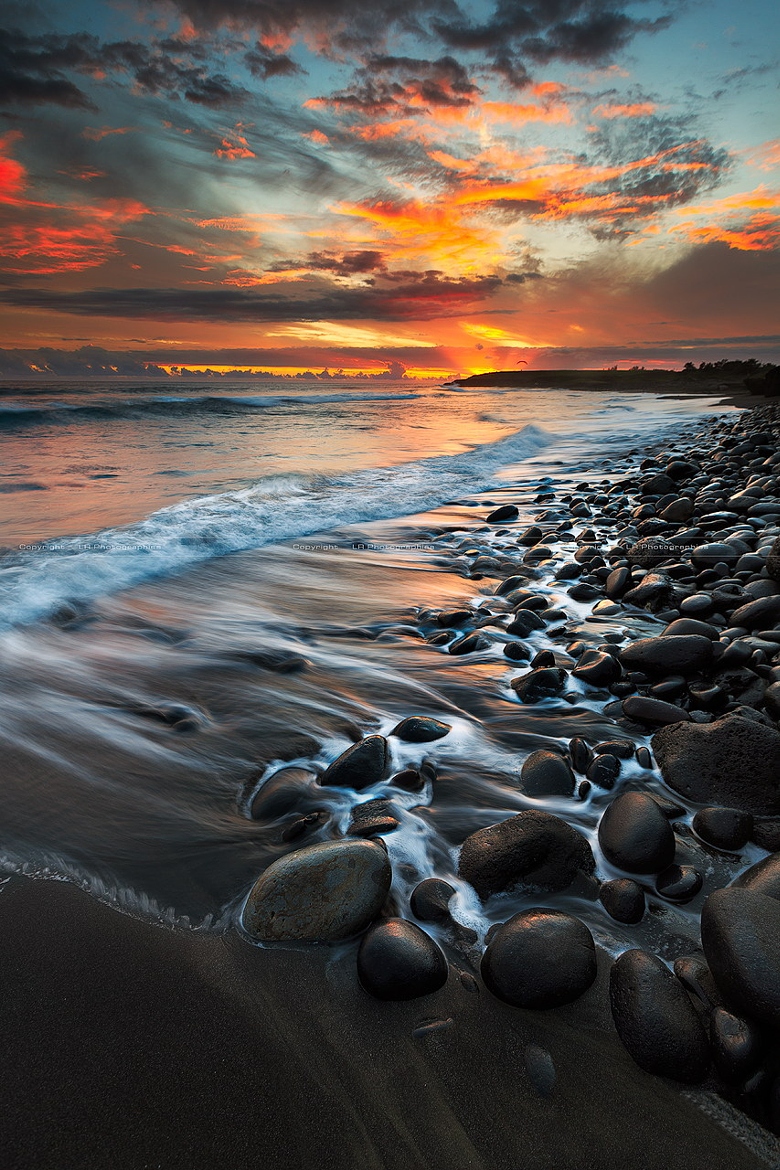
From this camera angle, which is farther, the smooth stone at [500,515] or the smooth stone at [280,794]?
the smooth stone at [500,515]

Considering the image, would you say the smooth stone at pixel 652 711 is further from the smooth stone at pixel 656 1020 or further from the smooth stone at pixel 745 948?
the smooth stone at pixel 656 1020

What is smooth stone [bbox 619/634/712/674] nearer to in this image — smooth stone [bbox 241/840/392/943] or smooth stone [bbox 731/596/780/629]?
smooth stone [bbox 731/596/780/629]

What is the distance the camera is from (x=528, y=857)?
1.67m

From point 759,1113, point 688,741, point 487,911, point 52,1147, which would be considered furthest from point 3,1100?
point 688,741

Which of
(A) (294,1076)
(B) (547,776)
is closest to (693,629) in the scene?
(B) (547,776)

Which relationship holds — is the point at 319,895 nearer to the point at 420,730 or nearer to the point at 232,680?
the point at 420,730

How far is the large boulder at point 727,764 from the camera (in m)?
1.85

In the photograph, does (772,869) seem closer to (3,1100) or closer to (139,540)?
(3,1100)

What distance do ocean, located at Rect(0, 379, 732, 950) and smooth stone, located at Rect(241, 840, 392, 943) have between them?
0.11 m

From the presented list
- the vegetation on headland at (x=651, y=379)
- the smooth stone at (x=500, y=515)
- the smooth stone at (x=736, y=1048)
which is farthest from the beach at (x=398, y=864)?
the vegetation on headland at (x=651, y=379)

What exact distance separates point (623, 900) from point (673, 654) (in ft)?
4.90

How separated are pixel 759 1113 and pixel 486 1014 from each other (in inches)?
21.7

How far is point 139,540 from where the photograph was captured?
547 centimetres

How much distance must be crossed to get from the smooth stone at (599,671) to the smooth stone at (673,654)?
0.37 feet
